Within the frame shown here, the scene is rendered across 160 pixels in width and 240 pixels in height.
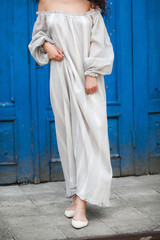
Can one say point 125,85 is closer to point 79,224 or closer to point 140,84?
point 140,84

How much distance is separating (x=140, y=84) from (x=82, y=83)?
5.06 ft

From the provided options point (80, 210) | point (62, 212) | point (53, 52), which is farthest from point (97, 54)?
point (62, 212)

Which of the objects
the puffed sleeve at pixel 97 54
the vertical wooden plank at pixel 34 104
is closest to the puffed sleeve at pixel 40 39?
the puffed sleeve at pixel 97 54

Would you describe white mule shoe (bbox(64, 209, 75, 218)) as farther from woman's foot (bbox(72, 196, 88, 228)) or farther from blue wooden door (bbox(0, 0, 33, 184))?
blue wooden door (bbox(0, 0, 33, 184))

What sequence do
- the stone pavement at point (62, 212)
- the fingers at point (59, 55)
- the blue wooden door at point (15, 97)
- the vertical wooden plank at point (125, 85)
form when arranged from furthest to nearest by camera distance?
the vertical wooden plank at point (125, 85)
the blue wooden door at point (15, 97)
the fingers at point (59, 55)
the stone pavement at point (62, 212)

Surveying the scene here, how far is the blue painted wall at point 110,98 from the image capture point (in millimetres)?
4582

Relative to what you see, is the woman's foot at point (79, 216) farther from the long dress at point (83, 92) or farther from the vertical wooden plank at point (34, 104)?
the vertical wooden plank at point (34, 104)

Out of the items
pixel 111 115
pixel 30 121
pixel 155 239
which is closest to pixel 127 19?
pixel 111 115

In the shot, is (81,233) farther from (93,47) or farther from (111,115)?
(111,115)

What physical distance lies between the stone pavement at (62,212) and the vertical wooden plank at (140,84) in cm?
28

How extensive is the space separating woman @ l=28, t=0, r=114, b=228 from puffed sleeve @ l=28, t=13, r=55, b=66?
11 mm

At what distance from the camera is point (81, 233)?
10.7ft

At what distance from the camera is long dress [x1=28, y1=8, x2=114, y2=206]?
338 cm

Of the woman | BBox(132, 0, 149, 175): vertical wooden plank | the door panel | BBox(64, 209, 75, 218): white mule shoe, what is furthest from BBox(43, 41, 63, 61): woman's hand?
BBox(132, 0, 149, 175): vertical wooden plank
